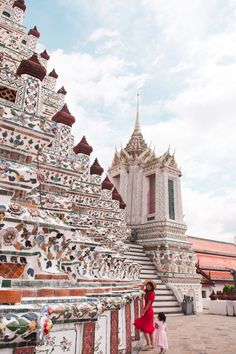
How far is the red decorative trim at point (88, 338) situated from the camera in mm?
2722

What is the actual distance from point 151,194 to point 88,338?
15459mm

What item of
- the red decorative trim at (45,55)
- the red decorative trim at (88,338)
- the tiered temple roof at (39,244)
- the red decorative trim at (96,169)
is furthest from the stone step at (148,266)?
the red decorative trim at (88,338)

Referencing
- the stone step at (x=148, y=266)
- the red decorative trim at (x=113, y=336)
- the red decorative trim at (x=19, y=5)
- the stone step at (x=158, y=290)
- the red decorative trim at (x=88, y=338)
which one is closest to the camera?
the red decorative trim at (x=88, y=338)

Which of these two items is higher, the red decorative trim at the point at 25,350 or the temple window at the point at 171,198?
the temple window at the point at 171,198

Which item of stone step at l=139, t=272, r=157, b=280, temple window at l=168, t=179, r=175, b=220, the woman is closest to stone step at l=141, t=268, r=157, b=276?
stone step at l=139, t=272, r=157, b=280

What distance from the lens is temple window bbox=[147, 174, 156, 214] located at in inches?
688

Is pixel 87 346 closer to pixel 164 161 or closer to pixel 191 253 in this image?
pixel 191 253

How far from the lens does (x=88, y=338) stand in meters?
2.77

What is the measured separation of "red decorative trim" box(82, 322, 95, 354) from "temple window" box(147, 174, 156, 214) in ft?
47.5

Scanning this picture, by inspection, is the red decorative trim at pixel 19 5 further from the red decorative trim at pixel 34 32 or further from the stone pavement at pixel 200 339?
the stone pavement at pixel 200 339

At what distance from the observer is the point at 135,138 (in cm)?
2156

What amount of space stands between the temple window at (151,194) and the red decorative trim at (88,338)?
47.5 ft

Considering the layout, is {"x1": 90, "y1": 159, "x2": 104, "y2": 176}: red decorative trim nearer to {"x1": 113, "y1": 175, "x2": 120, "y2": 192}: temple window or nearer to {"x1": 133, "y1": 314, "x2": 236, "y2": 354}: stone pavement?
{"x1": 133, "y1": 314, "x2": 236, "y2": 354}: stone pavement

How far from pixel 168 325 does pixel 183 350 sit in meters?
3.42
